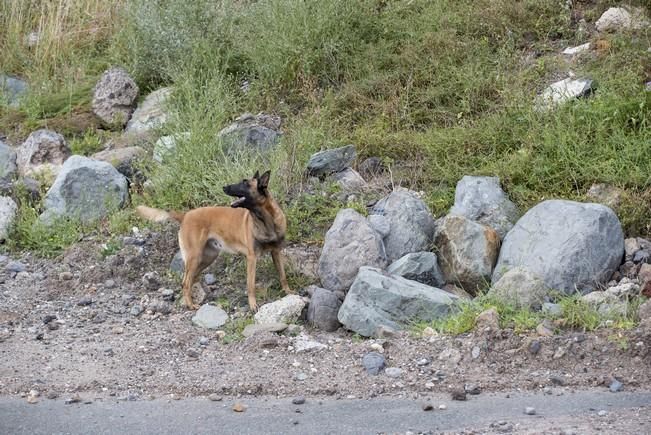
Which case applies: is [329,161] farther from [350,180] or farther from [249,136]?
[249,136]

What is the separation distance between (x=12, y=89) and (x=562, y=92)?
6865mm

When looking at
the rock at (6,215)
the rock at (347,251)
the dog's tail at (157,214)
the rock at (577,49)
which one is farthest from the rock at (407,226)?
the rock at (6,215)

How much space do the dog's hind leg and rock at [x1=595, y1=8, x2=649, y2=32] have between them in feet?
16.4

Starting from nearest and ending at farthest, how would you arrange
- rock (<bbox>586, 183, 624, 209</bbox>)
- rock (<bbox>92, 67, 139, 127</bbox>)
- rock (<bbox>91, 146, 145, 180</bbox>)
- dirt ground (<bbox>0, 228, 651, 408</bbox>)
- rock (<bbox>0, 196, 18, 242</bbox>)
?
dirt ground (<bbox>0, 228, 651, 408</bbox>), rock (<bbox>586, 183, 624, 209</bbox>), rock (<bbox>0, 196, 18, 242</bbox>), rock (<bbox>91, 146, 145, 180</bbox>), rock (<bbox>92, 67, 139, 127</bbox>)

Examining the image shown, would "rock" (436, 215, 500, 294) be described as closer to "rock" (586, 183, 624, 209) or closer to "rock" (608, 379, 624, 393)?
"rock" (586, 183, 624, 209)

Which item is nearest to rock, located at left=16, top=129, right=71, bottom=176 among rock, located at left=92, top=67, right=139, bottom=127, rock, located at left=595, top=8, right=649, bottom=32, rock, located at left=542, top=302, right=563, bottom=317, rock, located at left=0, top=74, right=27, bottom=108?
rock, located at left=92, top=67, right=139, bottom=127

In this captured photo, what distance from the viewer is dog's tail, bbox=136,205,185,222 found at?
862 centimetres

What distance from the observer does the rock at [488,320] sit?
680 cm

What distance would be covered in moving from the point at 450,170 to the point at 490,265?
62.3 inches

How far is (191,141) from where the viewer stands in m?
9.86

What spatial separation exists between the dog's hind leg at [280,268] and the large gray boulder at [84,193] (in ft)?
7.05

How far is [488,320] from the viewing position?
6.86 metres

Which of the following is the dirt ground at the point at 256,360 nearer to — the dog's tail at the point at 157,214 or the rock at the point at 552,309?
the rock at the point at 552,309

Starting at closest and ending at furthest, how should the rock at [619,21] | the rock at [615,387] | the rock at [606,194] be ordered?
1. the rock at [615,387]
2. the rock at [606,194]
3. the rock at [619,21]
